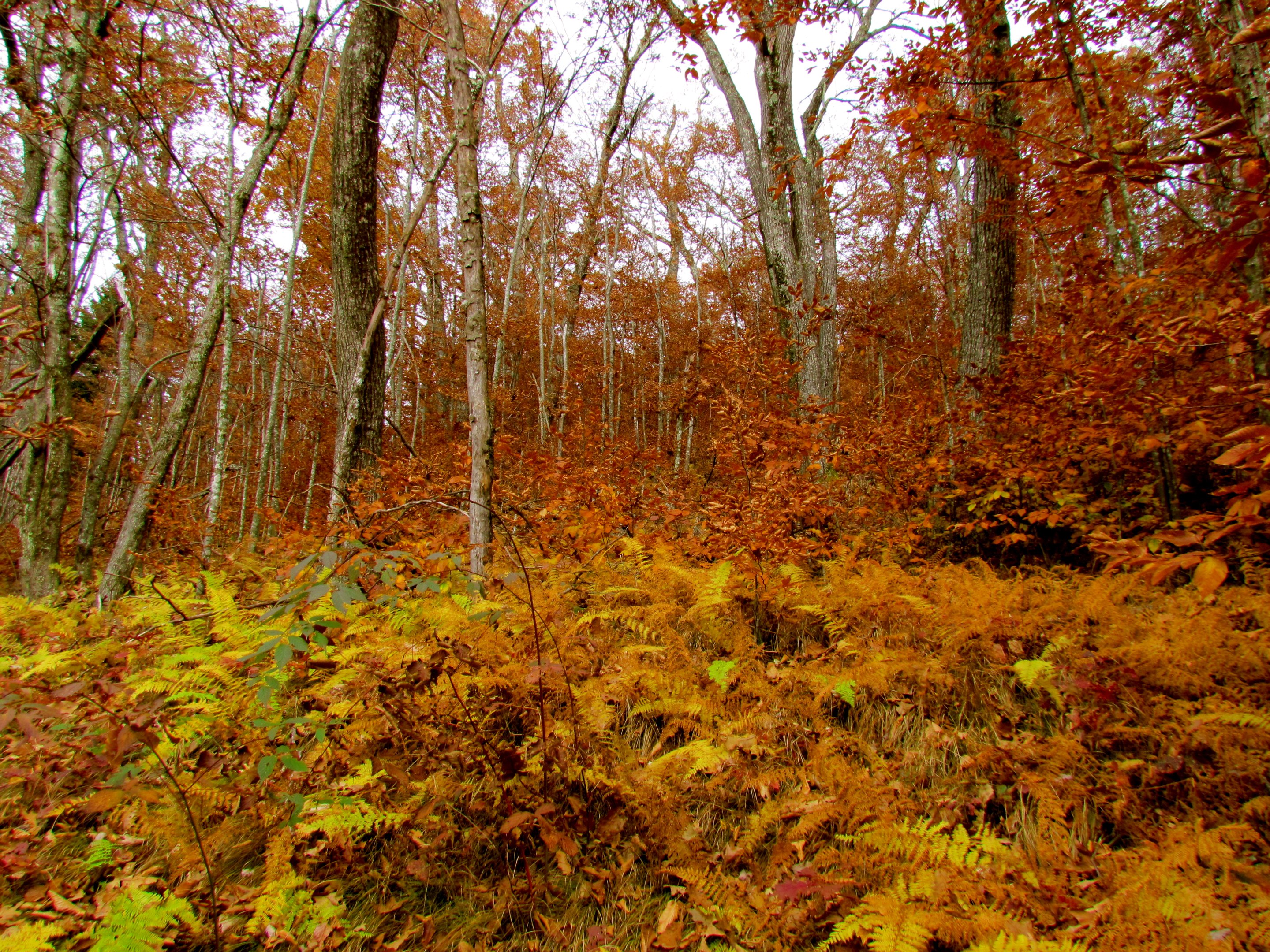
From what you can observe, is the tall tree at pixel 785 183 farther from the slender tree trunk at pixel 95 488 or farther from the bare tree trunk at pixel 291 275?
the slender tree trunk at pixel 95 488

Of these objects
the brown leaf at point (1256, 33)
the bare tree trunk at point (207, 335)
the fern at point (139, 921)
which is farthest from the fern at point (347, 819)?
Result: the bare tree trunk at point (207, 335)

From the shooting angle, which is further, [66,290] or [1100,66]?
[66,290]

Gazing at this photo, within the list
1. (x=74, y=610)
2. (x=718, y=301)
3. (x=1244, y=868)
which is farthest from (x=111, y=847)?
(x=718, y=301)

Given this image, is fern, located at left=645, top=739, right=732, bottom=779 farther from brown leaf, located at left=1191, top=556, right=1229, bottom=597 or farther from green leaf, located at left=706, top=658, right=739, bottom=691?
brown leaf, located at left=1191, top=556, right=1229, bottom=597

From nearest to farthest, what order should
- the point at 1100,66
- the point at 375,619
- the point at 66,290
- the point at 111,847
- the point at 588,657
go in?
the point at 111,847, the point at 588,657, the point at 375,619, the point at 1100,66, the point at 66,290

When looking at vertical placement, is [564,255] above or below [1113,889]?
above

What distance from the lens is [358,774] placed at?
2.45m

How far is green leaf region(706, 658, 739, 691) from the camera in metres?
3.00

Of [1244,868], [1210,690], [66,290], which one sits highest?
[66,290]

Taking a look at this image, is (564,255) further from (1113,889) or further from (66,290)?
(1113,889)

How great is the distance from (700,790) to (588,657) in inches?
34.2

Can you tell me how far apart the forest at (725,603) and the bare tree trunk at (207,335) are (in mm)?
60

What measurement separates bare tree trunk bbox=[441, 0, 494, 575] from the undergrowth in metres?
0.89

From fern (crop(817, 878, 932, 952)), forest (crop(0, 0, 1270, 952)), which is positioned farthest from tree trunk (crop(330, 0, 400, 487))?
fern (crop(817, 878, 932, 952))
